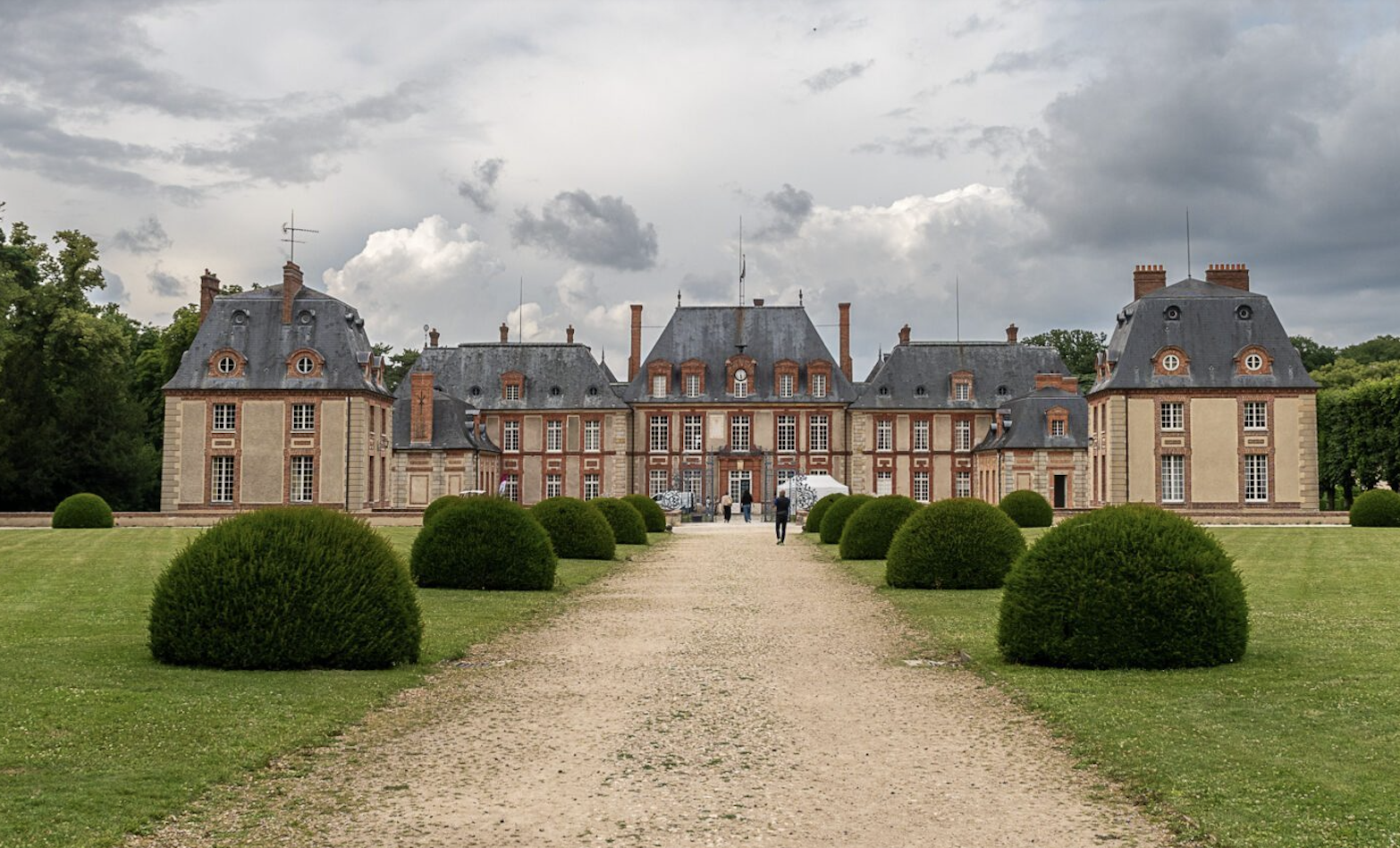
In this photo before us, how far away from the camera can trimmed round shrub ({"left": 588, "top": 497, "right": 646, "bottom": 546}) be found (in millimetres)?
31797

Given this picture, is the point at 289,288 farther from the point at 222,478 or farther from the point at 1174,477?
the point at 1174,477

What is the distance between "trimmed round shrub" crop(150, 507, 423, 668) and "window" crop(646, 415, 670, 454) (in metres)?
53.3

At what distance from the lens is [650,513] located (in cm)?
3941

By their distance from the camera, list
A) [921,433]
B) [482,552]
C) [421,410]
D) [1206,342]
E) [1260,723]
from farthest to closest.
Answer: [921,433] < [421,410] < [1206,342] < [482,552] < [1260,723]

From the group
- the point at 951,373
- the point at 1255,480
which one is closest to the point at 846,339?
the point at 951,373

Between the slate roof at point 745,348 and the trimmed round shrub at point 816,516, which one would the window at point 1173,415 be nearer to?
the trimmed round shrub at point 816,516

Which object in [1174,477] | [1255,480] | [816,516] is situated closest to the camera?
[816,516]

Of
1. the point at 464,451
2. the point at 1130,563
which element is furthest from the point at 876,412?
the point at 1130,563

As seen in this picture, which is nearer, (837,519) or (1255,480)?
(837,519)

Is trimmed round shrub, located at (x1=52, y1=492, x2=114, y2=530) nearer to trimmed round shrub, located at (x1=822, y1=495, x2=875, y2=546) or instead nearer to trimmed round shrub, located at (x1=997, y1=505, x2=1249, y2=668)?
trimmed round shrub, located at (x1=822, y1=495, x2=875, y2=546)

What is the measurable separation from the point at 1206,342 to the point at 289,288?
31.6 m

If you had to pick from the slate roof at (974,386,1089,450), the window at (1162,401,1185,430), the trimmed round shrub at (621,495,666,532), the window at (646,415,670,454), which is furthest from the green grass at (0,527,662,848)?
the window at (646,415,670,454)

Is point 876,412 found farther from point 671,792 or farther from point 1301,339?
point 671,792

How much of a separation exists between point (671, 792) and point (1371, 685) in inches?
229
